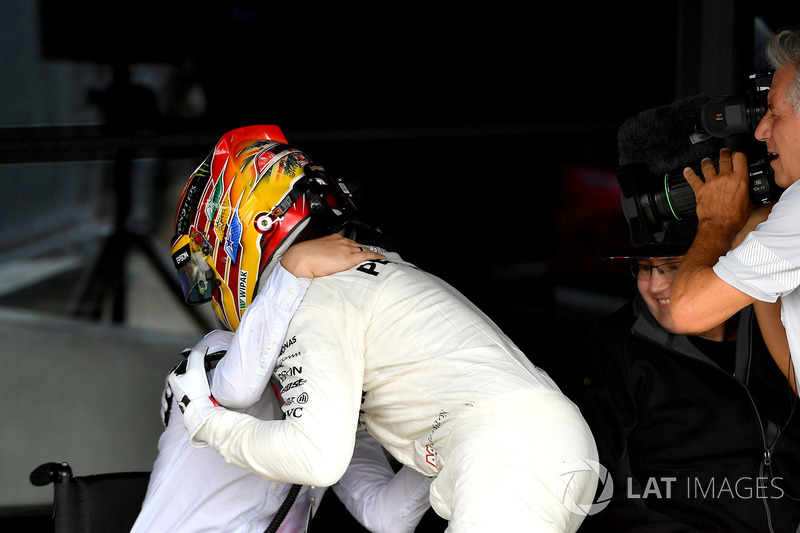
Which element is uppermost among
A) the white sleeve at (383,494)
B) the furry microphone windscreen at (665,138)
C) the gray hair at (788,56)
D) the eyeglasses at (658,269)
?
the gray hair at (788,56)

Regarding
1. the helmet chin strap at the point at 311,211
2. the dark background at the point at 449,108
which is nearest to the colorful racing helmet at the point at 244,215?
the helmet chin strap at the point at 311,211

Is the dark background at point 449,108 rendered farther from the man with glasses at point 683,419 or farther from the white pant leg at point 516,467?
the white pant leg at point 516,467

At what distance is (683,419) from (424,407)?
0.80 m

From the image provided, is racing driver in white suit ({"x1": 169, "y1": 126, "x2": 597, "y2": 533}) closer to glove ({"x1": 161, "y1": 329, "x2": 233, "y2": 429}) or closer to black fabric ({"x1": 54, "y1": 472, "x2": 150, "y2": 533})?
glove ({"x1": 161, "y1": 329, "x2": 233, "y2": 429})

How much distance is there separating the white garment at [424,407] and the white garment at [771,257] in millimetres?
355

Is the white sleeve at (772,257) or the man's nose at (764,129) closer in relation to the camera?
the white sleeve at (772,257)

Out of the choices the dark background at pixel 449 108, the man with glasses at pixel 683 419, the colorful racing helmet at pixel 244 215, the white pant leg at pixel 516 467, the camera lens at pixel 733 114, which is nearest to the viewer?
the white pant leg at pixel 516 467

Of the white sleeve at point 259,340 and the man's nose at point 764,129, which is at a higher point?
the man's nose at point 764,129

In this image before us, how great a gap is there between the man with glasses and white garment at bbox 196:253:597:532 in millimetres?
544

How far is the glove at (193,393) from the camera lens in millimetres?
1521

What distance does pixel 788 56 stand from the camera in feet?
4.91

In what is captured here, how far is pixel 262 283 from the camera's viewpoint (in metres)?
1.69

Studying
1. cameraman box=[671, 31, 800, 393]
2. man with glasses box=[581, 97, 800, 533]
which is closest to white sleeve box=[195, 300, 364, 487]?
cameraman box=[671, 31, 800, 393]

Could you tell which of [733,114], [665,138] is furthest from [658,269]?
[733,114]
